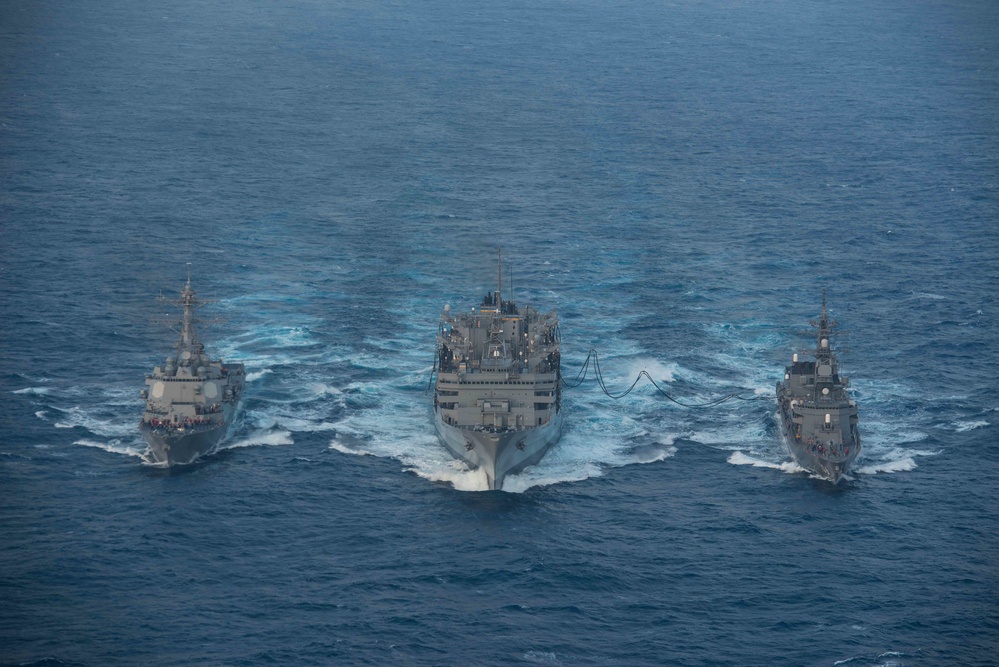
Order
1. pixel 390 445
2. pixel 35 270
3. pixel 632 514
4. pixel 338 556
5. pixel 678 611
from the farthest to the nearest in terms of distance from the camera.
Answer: pixel 35 270, pixel 390 445, pixel 632 514, pixel 338 556, pixel 678 611

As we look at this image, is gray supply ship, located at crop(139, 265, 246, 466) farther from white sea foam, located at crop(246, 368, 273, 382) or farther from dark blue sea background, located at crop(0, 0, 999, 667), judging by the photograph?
white sea foam, located at crop(246, 368, 273, 382)

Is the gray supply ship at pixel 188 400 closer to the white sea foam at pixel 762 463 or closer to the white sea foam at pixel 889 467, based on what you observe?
the white sea foam at pixel 762 463

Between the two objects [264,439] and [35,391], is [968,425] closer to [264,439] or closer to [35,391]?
[264,439]

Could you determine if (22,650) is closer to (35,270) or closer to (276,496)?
(276,496)

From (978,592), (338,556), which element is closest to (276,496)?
(338,556)

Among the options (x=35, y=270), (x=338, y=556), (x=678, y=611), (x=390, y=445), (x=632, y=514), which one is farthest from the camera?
(x=35, y=270)

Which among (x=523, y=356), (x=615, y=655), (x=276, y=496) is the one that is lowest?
(x=615, y=655)

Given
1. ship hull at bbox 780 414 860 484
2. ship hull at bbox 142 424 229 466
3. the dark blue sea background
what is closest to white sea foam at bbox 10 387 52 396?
the dark blue sea background
